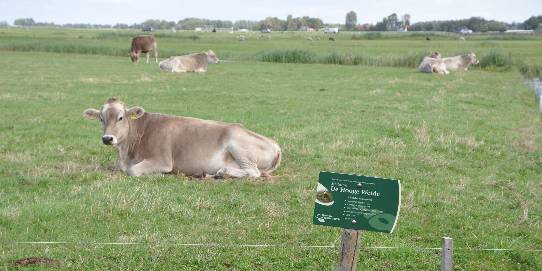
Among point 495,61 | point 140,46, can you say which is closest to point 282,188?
point 140,46

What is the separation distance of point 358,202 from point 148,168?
242 inches

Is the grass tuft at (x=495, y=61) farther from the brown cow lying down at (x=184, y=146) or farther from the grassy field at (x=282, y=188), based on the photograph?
the brown cow lying down at (x=184, y=146)

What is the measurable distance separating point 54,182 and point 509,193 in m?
6.94

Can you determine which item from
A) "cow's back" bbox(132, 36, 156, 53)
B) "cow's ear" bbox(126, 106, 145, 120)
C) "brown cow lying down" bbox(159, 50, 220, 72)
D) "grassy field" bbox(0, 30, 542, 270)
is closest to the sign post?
"grassy field" bbox(0, 30, 542, 270)

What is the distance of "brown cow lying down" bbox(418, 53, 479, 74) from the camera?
36.5 meters

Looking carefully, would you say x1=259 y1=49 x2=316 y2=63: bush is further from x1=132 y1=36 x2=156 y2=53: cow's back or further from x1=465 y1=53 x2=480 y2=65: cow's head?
x1=465 y1=53 x2=480 y2=65: cow's head

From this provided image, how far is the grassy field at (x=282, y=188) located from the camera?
22.4 feet

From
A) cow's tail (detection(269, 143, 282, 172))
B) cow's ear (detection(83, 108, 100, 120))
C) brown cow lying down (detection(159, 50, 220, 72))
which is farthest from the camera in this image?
brown cow lying down (detection(159, 50, 220, 72))

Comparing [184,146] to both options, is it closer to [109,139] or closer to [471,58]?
[109,139]

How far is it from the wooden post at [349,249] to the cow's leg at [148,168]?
A: 5.82 meters

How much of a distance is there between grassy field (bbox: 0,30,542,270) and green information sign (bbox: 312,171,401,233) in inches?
70.1

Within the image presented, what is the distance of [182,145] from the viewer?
416 inches

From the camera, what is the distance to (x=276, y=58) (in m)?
46.9

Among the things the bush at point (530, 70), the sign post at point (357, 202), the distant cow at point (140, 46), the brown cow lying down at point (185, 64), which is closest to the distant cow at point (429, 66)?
the bush at point (530, 70)
